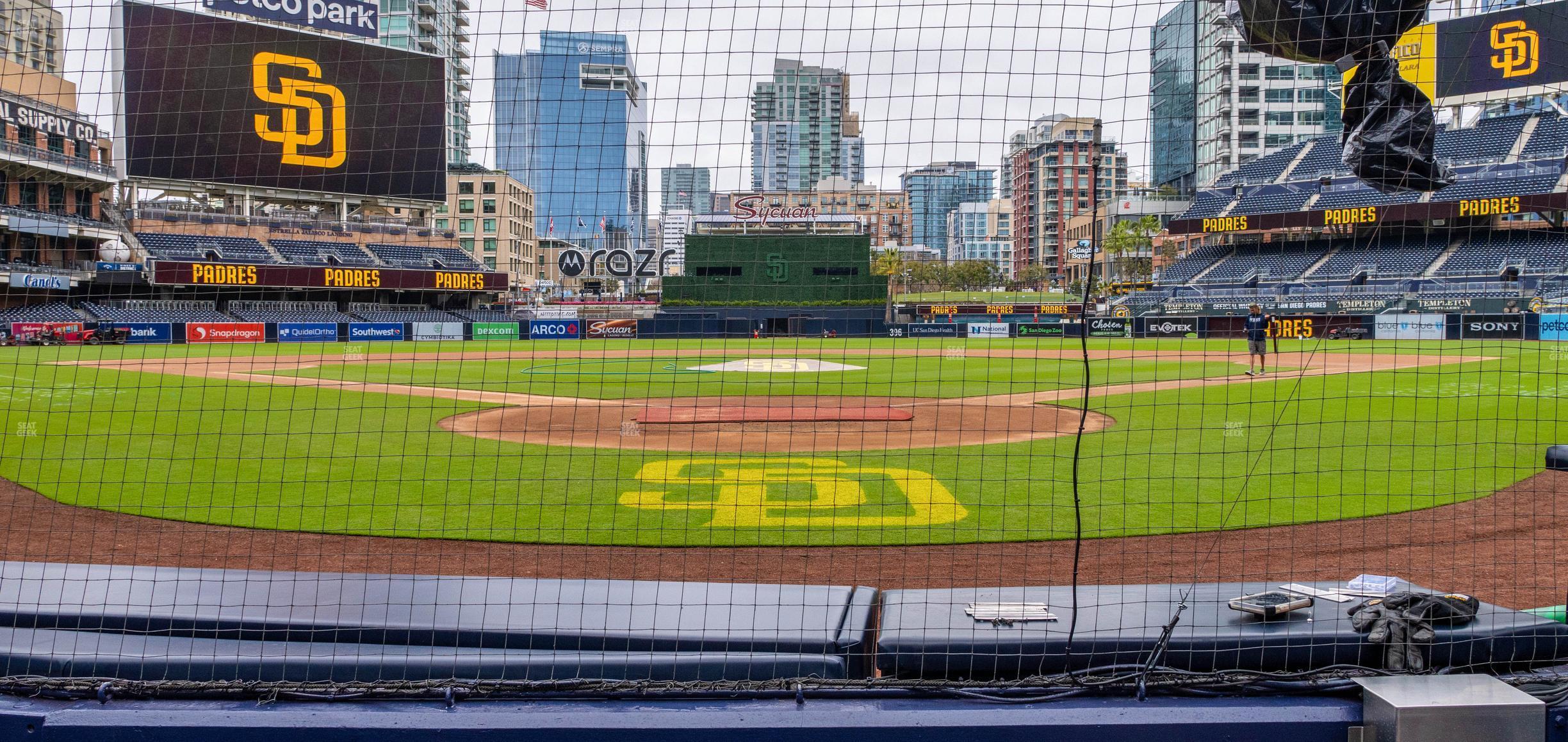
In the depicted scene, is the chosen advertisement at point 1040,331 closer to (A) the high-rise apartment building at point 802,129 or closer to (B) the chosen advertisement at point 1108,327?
(B) the chosen advertisement at point 1108,327

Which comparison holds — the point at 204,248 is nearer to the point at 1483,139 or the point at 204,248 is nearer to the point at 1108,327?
the point at 1108,327

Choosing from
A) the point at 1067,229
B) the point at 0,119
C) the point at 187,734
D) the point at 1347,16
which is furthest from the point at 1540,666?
the point at 0,119

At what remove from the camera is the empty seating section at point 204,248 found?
35.0 m

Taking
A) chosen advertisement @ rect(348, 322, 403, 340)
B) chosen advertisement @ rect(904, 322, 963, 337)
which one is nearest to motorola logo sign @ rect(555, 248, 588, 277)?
chosen advertisement @ rect(904, 322, 963, 337)

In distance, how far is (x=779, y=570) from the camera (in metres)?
6.03

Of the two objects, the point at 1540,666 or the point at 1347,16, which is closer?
the point at 1540,666

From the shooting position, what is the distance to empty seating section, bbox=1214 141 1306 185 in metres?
41.2

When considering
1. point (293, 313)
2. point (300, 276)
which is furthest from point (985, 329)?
point (293, 313)

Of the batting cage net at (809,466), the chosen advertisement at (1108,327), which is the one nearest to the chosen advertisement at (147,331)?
the batting cage net at (809,466)

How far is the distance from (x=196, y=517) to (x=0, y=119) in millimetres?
36973

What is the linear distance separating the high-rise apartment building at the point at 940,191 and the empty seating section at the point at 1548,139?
40.9 m

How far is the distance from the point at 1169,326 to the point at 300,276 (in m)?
32.8

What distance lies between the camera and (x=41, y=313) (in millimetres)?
36250

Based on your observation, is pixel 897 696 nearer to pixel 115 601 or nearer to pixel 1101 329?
pixel 115 601
